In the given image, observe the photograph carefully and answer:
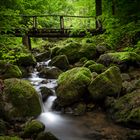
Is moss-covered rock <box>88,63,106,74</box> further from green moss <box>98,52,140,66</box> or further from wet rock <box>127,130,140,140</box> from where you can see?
wet rock <box>127,130,140,140</box>

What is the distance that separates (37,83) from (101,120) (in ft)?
16.6

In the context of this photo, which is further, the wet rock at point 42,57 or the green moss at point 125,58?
the wet rock at point 42,57

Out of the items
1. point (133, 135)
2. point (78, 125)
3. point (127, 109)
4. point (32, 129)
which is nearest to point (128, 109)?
point (127, 109)

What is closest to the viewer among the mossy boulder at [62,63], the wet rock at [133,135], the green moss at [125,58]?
the wet rock at [133,135]

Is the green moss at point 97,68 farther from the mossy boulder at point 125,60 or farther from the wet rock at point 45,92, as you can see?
the wet rock at point 45,92

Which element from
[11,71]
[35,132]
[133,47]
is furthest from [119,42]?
[35,132]

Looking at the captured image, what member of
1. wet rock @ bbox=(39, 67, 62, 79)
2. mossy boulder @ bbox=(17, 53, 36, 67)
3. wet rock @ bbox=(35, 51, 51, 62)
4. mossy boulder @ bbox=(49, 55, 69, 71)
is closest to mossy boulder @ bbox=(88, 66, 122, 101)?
wet rock @ bbox=(39, 67, 62, 79)

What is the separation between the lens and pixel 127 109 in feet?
33.4

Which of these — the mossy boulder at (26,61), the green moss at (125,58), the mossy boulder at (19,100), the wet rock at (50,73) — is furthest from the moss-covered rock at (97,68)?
the mossy boulder at (26,61)

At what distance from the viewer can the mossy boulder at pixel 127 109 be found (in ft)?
31.8

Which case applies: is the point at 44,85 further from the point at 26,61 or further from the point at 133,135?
the point at 133,135

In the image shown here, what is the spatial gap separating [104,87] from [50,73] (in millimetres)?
4885

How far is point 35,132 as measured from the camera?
9055 millimetres

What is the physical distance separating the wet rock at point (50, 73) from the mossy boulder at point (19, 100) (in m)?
4.04
